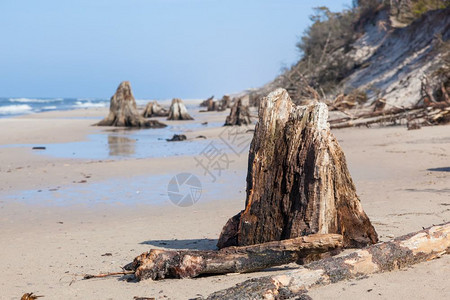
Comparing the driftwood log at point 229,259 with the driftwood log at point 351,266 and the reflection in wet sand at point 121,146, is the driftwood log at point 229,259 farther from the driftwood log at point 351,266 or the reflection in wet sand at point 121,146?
the reflection in wet sand at point 121,146

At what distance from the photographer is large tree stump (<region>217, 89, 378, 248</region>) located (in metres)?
4.45

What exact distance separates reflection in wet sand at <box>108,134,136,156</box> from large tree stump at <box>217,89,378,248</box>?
32.1 feet

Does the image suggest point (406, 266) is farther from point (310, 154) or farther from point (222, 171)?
point (222, 171)

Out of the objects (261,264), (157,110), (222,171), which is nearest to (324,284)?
(261,264)

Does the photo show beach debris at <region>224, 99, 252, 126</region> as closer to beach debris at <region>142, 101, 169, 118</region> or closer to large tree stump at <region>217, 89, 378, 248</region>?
beach debris at <region>142, 101, 169, 118</region>

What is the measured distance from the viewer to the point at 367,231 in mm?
4680

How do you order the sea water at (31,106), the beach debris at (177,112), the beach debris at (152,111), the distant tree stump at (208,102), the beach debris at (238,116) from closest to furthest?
the beach debris at (238,116), the beach debris at (177,112), the beach debris at (152,111), the distant tree stump at (208,102), the sea water at (31,106)

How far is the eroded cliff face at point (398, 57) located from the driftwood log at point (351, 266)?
15220 millimetres

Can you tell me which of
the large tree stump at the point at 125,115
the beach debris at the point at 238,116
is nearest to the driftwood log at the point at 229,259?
the beach debris at the point at 238,116

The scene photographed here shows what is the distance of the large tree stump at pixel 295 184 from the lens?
4.45 m

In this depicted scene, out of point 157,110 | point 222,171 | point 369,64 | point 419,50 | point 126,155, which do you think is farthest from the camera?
point 157,110

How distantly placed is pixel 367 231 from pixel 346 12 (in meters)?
35.4
